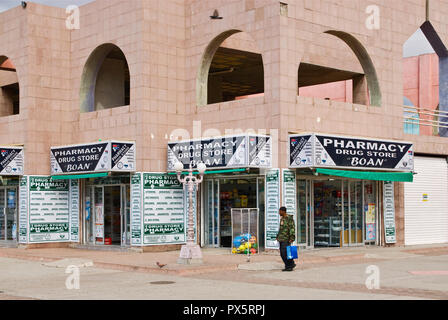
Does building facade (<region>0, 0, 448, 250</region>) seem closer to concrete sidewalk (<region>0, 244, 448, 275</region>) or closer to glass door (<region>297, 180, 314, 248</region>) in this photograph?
glass door (<region>297, 180, 314, 248</region>)

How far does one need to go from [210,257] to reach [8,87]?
1701 centimetres

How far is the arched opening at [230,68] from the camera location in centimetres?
2572

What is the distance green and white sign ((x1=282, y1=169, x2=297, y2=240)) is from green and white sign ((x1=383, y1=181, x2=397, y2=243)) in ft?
17.2

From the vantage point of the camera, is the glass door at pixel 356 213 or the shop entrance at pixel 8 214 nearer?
the glass door at pixel 356 213

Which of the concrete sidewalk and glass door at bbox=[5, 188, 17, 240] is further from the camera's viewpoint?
glass door at bbox=[5, 188, 17, 240]

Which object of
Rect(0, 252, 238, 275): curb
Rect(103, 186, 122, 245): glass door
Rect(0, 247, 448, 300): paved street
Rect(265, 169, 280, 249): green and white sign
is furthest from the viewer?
Rect(103, 186, 122, 245): glass door

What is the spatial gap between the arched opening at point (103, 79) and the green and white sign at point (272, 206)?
8838 mm

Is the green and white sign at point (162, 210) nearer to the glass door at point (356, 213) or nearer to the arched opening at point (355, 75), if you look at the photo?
the glass door at point (356, 213)

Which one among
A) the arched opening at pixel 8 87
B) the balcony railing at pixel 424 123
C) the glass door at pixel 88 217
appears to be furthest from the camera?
the arched opening at pixel 8 87

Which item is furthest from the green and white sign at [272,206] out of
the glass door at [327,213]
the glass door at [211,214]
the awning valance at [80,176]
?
the awning valance at [80,176]

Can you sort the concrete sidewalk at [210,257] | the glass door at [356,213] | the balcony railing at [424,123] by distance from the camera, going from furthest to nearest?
the balcony railing at [424,123] → the glass door at [356,213] → the concrete sidewalk at [210,257]

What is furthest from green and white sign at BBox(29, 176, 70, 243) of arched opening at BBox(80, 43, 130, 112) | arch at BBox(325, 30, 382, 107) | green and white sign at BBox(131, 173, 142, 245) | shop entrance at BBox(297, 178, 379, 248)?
arch at BBox(325, 30, 382, 107)

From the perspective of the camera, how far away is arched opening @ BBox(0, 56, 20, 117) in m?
32.8
